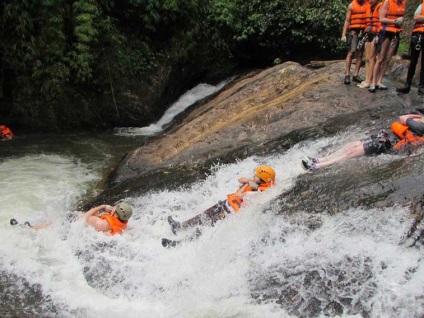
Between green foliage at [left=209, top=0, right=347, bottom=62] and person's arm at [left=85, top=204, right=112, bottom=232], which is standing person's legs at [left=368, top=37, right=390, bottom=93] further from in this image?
person's arm at [left=85, top=204, right=112, bottom=232]

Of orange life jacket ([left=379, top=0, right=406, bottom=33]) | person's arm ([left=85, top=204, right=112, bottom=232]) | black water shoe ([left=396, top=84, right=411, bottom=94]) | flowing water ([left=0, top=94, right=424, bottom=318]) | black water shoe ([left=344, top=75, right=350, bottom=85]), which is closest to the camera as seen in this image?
flowing water ([left=0, top=94, right=424, bottom=318])

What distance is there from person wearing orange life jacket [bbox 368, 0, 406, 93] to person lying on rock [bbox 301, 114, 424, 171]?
192 centimetres

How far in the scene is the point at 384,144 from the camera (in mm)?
6438

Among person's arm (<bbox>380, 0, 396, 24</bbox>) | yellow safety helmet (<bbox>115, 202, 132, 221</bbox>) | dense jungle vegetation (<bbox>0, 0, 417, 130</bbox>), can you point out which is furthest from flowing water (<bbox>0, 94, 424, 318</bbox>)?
dense jungle vegetation (<bbox>0, 0, 417, 130</bbox>)

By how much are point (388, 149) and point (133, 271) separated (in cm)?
401

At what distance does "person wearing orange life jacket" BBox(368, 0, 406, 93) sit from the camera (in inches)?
302

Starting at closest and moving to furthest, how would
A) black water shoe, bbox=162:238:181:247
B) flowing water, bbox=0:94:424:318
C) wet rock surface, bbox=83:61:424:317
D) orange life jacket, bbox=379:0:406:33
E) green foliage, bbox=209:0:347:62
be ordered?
flowing water, bbox=0:94:424:318 < wet rock surface, bbox=83:61:424:317 < black water shoe, bbox=162:238:181:247 < orange life jacket, bbox=379:0:406:33 < green foliage, bbox=209:0:347:62

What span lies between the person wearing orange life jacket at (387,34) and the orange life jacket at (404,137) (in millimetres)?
1962

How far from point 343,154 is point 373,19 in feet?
10.1

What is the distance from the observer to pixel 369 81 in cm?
857

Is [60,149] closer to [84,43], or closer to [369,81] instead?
[84,43]

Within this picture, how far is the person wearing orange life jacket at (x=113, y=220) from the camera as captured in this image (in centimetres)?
626

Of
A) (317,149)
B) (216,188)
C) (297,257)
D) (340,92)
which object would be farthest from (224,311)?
(340,92)

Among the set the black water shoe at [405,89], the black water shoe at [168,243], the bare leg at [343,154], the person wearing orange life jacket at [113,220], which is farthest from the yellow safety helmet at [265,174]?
the black water shoe at [405,89]
